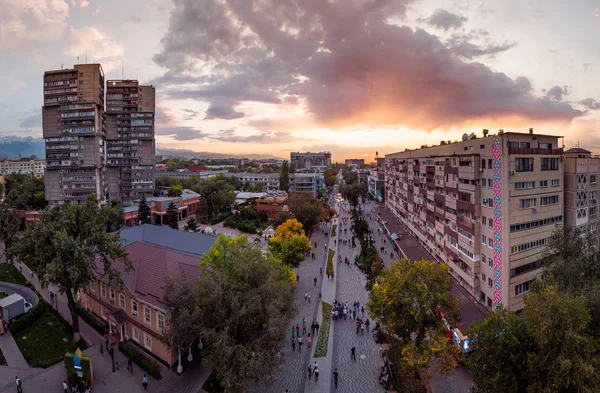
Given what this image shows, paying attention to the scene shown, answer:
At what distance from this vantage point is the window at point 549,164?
29.4 meters

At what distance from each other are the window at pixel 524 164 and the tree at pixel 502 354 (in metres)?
15.5

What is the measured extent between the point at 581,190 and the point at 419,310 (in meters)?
23.4

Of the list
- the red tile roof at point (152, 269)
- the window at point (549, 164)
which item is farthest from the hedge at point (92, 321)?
the window at point (549, 164)

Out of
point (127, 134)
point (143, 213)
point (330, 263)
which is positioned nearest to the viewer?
point (330, 263)

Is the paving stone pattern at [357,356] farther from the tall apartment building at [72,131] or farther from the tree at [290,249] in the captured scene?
the tall apartment building at [72,131]

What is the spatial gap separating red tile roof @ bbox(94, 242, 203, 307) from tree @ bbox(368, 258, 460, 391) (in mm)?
14276

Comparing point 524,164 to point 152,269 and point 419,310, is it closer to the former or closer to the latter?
point 419,310

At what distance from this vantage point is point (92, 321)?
1104 inches

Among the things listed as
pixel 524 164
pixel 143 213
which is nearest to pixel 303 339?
pixel 524 164

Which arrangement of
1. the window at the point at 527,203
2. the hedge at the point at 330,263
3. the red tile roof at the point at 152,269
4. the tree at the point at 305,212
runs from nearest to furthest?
the red tile roof at the point at 152,269, the window at the point at 527,203, the hedge at the point at 330,263, the tree at the point at 305,212

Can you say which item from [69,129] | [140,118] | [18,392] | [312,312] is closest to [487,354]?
A: [312,312]

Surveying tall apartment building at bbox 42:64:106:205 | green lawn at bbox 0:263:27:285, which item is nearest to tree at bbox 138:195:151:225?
tall apartment building at bbox 42:64:106:205

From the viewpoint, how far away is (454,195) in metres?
35.5

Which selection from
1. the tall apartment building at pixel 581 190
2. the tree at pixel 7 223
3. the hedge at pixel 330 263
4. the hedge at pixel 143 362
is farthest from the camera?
the hedge at pixel 330 263
